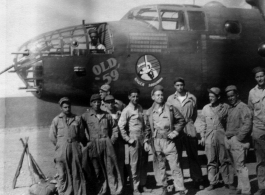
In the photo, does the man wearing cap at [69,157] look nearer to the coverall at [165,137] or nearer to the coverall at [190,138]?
the coverall at [165,137]

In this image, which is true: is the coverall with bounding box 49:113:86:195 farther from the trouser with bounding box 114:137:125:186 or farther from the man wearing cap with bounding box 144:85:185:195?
the man wearing cap with bounding box 144:85:185:195

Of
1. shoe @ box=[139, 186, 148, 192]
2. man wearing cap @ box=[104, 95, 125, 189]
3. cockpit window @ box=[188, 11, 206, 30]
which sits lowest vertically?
shoe @ box=[139, 186, 148, 192]

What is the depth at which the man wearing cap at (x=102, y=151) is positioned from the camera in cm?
536

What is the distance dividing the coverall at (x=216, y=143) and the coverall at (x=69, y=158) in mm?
2515

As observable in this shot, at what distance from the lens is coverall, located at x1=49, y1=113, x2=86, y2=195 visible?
17.2 feet

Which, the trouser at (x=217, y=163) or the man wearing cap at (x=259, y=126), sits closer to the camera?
the man wearing cap at (x=259, y=126)

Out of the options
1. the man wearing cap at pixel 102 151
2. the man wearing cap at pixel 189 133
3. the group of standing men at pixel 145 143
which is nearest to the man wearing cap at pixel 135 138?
the group of standing men at pixel 145 143

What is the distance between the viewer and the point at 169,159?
529 centimetres

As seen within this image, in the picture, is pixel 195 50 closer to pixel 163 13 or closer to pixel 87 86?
pixel 163 13

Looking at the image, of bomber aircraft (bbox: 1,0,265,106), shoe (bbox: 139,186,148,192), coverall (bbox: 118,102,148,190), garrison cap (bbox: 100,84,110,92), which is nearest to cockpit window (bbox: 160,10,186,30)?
bomber aircraft (bbox: 1,0,265,106)

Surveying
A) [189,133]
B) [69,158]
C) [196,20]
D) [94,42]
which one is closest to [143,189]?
[189,133]

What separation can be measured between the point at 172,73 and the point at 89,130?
9.10 feet

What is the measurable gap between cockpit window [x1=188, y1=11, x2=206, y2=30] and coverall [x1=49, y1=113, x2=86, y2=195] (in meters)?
4.01

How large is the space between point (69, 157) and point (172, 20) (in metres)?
4.97
